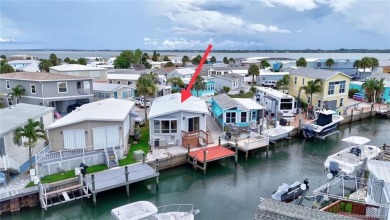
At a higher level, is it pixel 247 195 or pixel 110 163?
pixel 110 163

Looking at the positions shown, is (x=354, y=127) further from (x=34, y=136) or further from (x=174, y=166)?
(x=34, y=136)

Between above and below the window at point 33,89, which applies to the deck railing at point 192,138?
below

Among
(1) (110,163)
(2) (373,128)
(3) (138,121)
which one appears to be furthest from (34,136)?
(2) (373,128)

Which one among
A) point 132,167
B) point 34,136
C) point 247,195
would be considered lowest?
point 247,195

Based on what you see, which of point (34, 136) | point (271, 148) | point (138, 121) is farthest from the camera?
point (138, 121)

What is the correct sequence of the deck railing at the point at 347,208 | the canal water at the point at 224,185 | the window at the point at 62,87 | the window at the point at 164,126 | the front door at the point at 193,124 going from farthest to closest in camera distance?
the window at the point at 62,87, the front door at the point at 193,124, the window at the point at 164,126, the canal water at the point at 224,185, the deck railing at the point at 347,208

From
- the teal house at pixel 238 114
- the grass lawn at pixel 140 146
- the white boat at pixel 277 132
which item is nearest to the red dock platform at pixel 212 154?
the grass lawn at pixel 140 146

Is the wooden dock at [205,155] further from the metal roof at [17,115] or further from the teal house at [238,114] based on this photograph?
the metal roof at [17,115]
